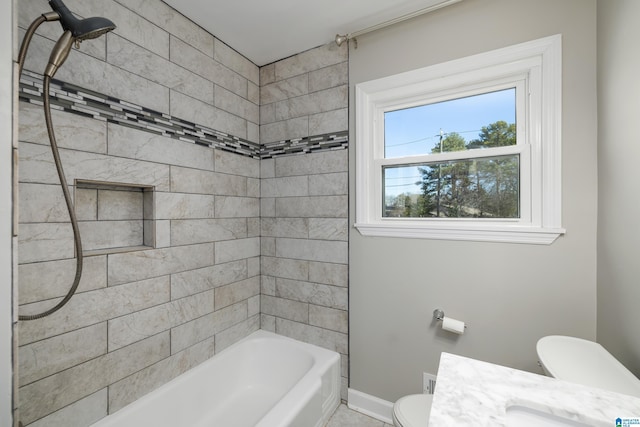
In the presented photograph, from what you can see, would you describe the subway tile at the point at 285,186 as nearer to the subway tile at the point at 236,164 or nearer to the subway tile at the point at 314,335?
the subway tile at the point at 236,164

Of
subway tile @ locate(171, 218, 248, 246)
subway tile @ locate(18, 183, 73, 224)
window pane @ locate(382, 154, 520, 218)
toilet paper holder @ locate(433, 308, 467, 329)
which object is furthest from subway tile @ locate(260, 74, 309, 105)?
toilet paper holder @ locate(433, 308, 467, 329)

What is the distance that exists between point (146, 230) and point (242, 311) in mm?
972

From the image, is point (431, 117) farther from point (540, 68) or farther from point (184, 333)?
point (184, 333)

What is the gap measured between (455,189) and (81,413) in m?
2.31

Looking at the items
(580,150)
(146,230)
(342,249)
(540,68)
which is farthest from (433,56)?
(146,230)

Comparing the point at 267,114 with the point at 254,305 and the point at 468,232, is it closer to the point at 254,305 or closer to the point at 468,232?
the point at 254,305

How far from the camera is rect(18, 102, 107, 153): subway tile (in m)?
1.12

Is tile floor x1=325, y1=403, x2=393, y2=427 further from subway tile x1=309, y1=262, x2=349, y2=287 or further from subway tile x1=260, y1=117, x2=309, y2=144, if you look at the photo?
subway tile x1=260, y1=117, x2=309, y2=144

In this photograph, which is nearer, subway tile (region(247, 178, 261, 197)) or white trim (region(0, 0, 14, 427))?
white trim (region(0, 0, 14, 427))

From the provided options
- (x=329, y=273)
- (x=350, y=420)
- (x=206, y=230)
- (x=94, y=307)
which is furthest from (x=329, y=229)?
(x=94, y=307)

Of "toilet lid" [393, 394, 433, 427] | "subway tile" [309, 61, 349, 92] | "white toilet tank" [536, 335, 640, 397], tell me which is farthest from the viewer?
"subway tile" [309, 61, 349, 92]

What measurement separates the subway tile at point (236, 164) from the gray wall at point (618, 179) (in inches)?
84.2

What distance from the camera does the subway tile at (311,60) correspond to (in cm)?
199

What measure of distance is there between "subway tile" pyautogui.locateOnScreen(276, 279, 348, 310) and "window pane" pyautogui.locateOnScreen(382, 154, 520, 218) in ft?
2.27
